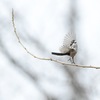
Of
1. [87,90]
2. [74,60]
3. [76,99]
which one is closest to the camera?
[74,60]

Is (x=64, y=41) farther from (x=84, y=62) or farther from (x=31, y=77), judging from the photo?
(x=31, y=77)

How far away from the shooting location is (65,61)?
1.77m

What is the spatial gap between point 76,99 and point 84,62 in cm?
19

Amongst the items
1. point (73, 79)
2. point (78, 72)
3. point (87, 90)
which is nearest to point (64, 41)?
point (73, 79)

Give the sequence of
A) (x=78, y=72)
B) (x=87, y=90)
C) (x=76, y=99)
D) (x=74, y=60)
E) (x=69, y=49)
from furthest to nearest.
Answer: (x=87, y=90) → (x=78, y=72) → (x=76, y=99) → (x=74, y=60) → (x=69, y=49)

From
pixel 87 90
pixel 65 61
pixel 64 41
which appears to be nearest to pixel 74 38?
pixel 64 41

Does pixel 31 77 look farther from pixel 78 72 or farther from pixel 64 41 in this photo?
pixel 64 41

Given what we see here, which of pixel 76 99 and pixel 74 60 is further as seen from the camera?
pixel 76 99

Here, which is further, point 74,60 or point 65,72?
point 65,72

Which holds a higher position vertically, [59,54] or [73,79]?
[59,54]

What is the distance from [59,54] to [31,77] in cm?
86

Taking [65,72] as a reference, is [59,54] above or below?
above

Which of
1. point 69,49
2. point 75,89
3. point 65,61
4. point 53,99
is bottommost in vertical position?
point 53,99

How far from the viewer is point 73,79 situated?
187 cm
